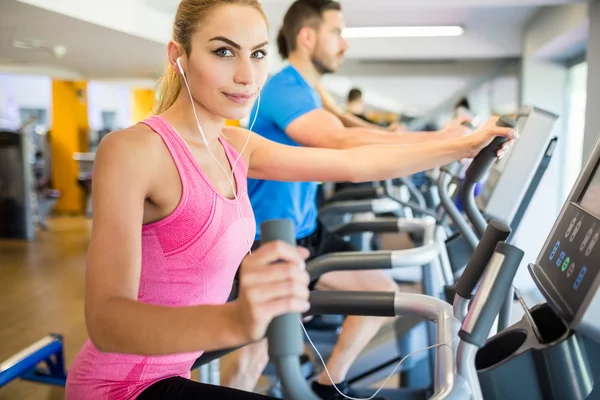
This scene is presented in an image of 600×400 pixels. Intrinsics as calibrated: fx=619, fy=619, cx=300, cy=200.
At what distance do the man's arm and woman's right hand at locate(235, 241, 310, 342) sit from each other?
1237mm

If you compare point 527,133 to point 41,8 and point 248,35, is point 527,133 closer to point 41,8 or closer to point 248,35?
point 248,35

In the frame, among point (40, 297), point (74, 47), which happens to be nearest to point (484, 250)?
point (40, 297)

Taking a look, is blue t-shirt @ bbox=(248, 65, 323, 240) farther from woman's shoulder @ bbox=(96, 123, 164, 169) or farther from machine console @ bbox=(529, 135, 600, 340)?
machine console @ bbox=(529, 135, 600, 340)

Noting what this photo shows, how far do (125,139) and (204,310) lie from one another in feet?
1.32

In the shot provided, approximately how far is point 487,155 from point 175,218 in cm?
73

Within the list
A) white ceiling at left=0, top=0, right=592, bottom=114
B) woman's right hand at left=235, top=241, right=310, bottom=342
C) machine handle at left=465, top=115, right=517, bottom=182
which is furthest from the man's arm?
white ceiling at left=0, top=0, right=592, bottom=114

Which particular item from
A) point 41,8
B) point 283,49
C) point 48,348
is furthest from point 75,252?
point 283,49

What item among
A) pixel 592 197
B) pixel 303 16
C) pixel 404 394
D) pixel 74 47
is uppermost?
pixel 74 47

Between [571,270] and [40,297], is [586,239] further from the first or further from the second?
[40,297]

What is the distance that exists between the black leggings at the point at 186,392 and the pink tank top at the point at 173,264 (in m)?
0.02

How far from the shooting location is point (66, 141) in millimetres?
10961

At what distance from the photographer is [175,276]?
1095mm

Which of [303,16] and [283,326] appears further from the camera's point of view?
[303,16]

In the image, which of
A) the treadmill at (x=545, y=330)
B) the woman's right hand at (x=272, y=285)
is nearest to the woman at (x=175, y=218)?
the woman's right hand at (x=272, y=285)
